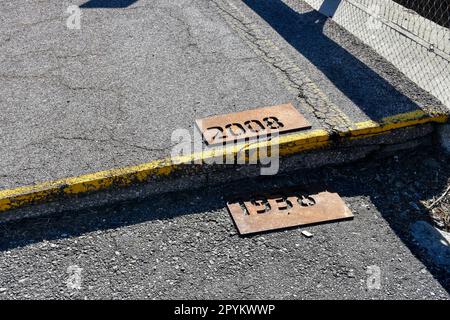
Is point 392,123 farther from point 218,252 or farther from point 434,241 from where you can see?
point 218,252

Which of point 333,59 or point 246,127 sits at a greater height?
point 333,59

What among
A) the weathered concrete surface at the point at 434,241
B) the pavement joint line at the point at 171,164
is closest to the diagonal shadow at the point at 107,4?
the pavement joint line at the point at 171,164

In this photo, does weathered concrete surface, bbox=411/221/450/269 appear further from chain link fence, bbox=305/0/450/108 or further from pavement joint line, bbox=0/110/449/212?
chain link fence, bbox=305/0/450/108

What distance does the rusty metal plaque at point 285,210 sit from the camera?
3.37 meters

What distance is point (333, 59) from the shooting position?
500 centimetres

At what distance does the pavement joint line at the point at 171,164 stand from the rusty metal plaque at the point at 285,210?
0.36m

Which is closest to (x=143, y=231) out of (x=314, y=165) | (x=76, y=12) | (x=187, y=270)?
(x=187, y=270)

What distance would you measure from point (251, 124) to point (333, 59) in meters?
1.53

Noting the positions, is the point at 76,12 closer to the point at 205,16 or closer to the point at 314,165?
the point at 205,16

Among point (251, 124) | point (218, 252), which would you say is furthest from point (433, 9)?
point (218, 252)

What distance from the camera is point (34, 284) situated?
2.99m

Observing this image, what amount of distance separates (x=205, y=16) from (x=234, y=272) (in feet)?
13.1

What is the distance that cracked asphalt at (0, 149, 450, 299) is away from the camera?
2945 millimetres

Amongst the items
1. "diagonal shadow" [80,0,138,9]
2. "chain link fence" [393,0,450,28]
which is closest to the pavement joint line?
"chain link fence" [393,0,450,28]
